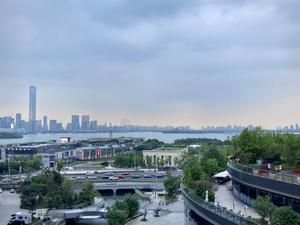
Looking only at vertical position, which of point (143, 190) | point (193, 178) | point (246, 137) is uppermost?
point (246, 137)

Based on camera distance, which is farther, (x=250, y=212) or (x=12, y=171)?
(x=12, y=171)

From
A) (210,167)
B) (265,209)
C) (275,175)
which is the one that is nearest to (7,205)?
(210,167)

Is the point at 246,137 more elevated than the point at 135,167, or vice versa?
the point at 246,137

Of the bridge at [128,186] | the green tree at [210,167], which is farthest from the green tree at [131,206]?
the bridge at [128,186]

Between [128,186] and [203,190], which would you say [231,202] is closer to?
[203,190]

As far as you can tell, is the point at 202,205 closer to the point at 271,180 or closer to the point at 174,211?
the point at 271,180

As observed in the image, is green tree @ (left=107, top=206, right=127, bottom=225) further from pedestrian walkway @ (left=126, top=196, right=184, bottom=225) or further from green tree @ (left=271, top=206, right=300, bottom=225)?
green tree @ (left=271, top=206, right=300, bottom=225)

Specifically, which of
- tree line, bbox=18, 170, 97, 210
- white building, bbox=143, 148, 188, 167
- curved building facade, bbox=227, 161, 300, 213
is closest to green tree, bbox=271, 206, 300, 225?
curved building facade, bbox=227, 161, 300, 213

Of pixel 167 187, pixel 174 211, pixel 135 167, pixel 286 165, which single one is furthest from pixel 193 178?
pixel 135 167
